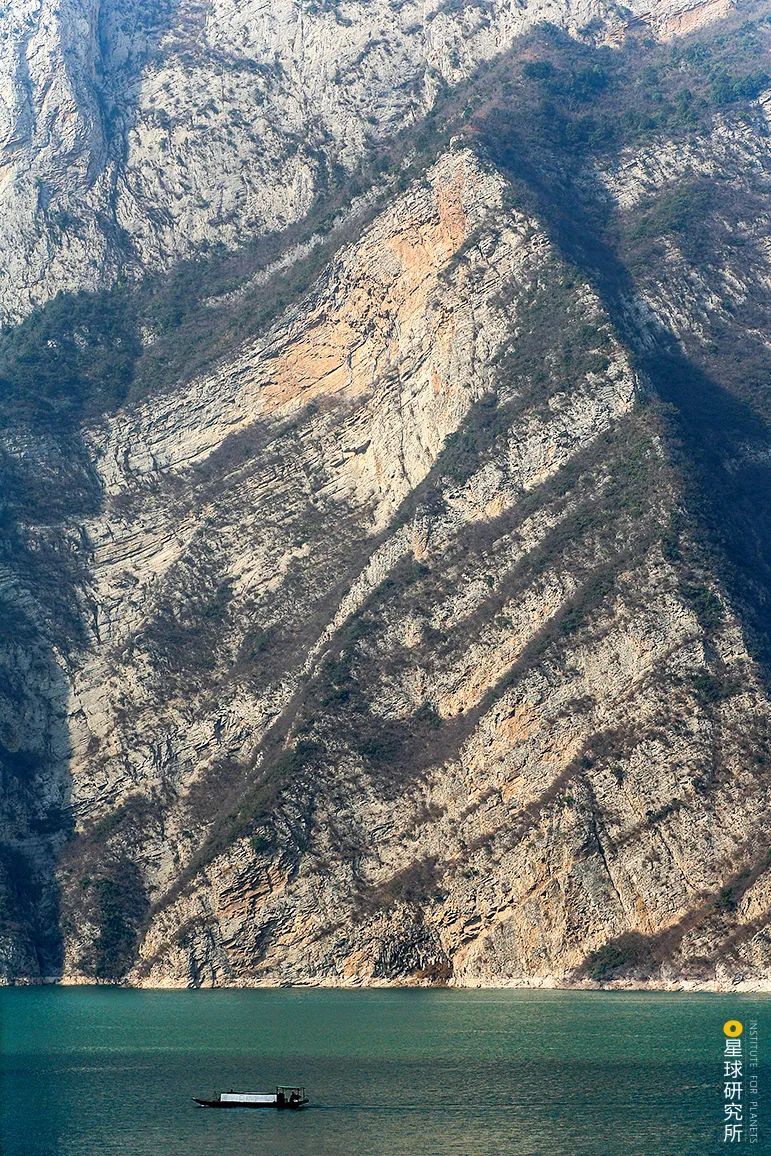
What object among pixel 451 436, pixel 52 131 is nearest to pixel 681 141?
pixel 451 436

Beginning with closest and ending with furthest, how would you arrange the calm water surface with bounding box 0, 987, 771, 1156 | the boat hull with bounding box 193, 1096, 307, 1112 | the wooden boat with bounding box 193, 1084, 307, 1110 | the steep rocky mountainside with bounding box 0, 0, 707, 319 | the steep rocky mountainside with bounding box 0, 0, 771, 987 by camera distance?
the calm water surface with bounding box 0, 987, 771, 1156 → the boat hull with bounding box 193, 1096, 307, 1112 → the wooden boat with bounding box 193, 1084, 307, 1110 → the steep rocky mountainside with bounding box 0, 0, 771, 987 → the steep rocky mountainside with bounding box 0, 0, 707, 319

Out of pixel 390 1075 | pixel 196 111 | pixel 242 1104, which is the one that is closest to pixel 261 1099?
pixel 242 1104

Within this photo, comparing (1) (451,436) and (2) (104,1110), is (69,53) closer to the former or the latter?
(1) (451,436)

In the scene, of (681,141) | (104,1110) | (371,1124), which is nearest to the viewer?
(371,1124)

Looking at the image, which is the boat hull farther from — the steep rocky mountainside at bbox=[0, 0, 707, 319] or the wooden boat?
the steep rocky mountainside at bbox=[0, 0, 707, 319]

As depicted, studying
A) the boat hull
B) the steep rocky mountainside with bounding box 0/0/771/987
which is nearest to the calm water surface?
the boat hull

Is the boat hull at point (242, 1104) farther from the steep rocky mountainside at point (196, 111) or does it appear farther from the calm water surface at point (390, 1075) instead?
the steep rocky mountainside at point (196, 111)
